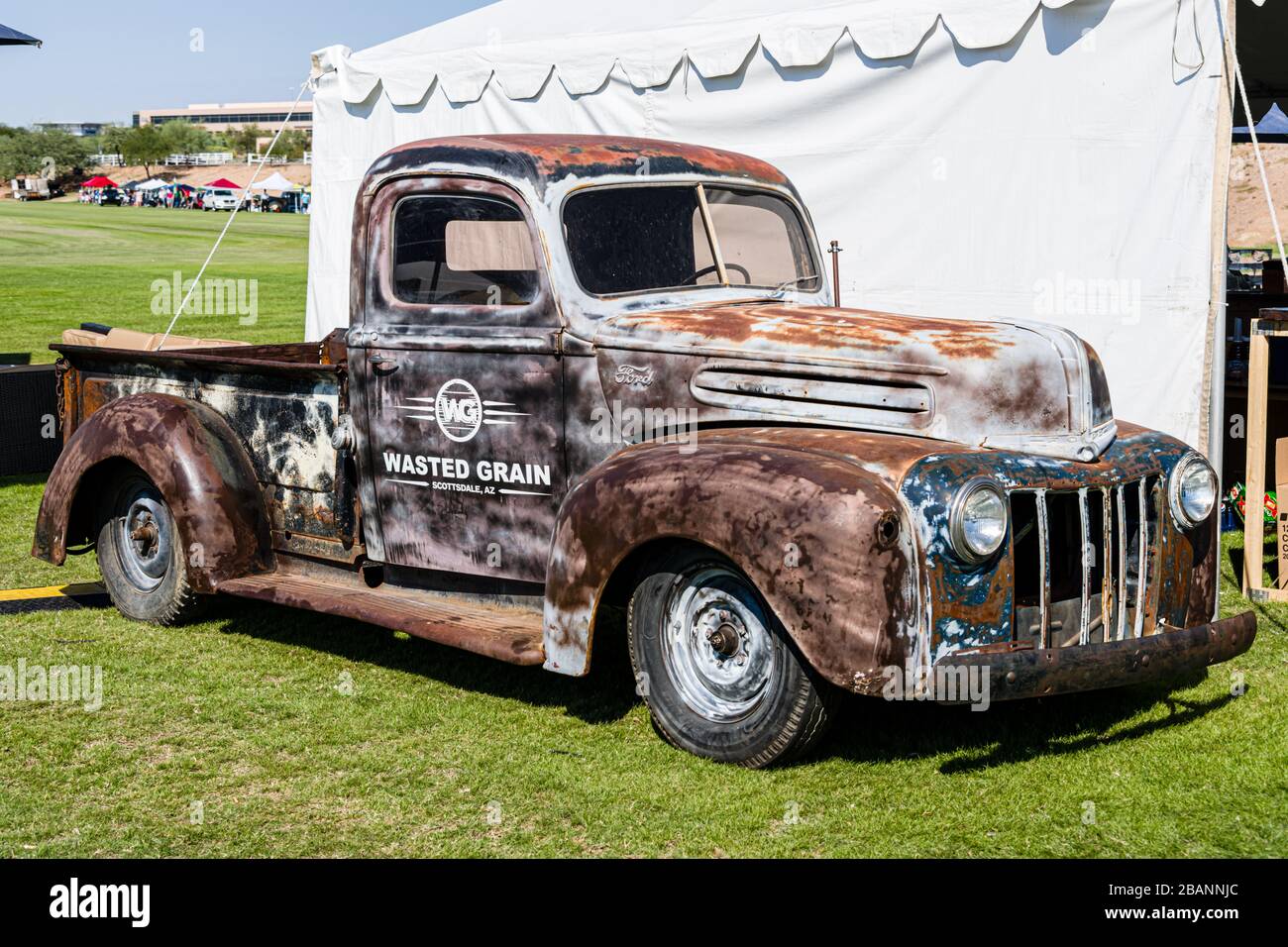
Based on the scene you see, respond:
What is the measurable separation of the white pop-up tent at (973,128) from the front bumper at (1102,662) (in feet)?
7.66

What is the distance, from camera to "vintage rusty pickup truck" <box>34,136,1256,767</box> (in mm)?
4156

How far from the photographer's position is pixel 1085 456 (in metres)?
4.48

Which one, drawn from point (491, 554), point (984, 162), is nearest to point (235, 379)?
point (491, 554)

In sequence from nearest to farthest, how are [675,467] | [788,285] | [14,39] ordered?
[675,467] < [788,285] < [14,39]

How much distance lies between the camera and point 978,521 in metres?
4.13

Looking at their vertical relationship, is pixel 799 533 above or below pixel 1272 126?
below

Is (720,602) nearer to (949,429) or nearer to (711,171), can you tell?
(949,429)

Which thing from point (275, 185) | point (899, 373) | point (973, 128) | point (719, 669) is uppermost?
point (275, 185)

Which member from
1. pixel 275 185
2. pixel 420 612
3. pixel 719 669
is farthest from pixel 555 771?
pixel 275 185

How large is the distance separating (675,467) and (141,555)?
3096 millimetres

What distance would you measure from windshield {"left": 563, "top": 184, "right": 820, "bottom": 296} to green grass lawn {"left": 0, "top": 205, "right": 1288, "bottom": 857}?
1555mm


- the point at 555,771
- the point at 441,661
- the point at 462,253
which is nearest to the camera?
the point at 555,771

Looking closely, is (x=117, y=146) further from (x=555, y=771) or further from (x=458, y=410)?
(x=555, y=771)

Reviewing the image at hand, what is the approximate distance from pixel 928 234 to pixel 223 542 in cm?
412
